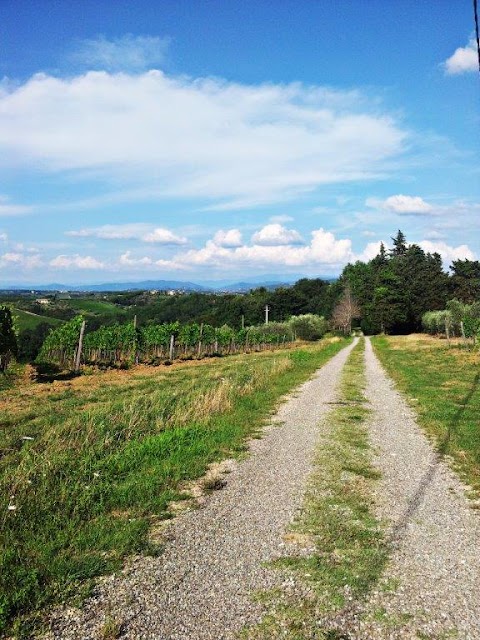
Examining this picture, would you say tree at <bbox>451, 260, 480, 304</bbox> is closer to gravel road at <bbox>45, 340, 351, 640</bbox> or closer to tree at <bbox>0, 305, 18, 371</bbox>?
tree at <bbox>0, 305, 18, 371</bbox>

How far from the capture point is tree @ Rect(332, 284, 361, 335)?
92625 millimetres

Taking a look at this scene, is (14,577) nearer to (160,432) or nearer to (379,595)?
(379,595)

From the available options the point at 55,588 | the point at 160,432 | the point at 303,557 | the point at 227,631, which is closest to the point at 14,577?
the point at 55,588

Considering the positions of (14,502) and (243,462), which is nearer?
(14,502)

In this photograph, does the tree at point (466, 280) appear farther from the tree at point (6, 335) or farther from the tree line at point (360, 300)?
the tree at point (6, 335)

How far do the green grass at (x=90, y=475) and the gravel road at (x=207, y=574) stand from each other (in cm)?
39

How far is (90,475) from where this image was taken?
7.71 m

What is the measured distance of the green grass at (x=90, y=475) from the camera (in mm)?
4832

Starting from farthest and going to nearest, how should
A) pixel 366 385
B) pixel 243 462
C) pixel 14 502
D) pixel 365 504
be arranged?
pixel 366 385, pixel 243 462, pixel 365 504, pixel 14 502

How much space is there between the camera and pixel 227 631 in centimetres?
395

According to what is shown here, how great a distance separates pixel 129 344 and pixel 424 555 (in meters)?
36.5

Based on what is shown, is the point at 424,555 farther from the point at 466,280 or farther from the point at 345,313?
the point at 466,280

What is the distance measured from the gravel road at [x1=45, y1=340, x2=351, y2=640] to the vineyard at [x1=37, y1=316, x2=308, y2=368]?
27.3 metres

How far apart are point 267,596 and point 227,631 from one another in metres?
0.62
